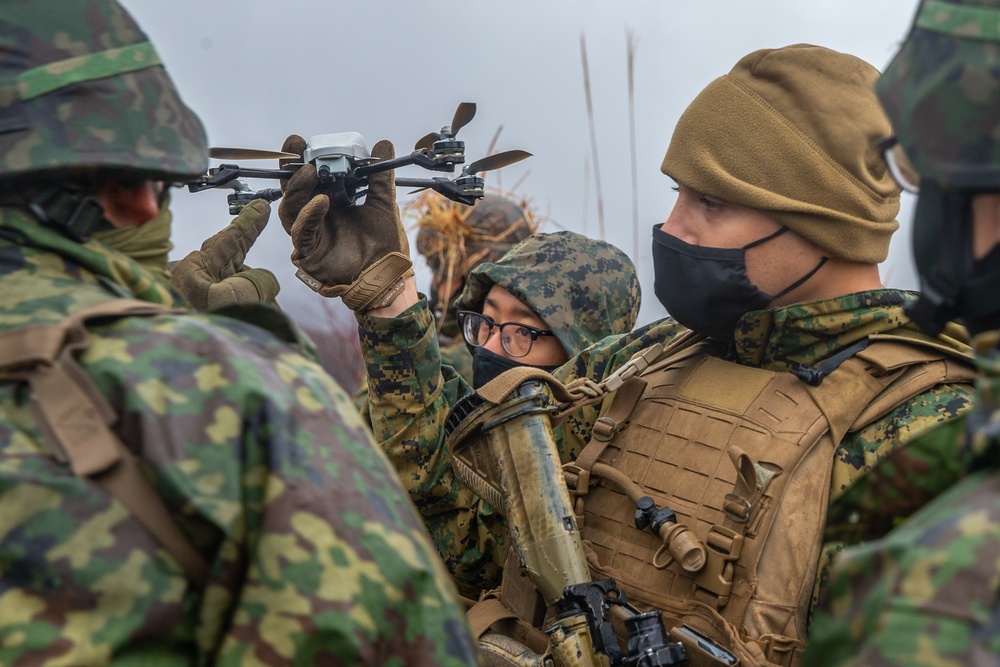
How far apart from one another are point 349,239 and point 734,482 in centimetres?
172

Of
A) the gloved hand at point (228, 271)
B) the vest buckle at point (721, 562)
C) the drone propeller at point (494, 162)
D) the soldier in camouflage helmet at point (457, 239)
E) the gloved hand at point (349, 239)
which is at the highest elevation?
the drone propeller at point (494, 162)

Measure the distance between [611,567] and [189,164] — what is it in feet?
5.27

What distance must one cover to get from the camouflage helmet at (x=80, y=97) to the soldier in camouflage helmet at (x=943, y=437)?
46.8 inches

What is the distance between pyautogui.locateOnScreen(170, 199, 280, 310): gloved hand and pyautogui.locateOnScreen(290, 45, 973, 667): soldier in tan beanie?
5.48ft

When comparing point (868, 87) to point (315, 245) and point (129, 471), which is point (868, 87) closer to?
point (315, 245)

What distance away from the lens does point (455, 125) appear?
3.71m

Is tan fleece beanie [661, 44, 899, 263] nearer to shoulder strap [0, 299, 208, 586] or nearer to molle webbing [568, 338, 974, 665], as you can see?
molle webbing [568, 338, 974, 665]

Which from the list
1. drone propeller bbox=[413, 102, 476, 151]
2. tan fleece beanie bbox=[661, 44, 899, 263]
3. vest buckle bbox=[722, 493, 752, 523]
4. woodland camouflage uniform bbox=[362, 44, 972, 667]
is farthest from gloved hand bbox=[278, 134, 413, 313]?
vest buckle bbox=[722, 493, 752, 523]

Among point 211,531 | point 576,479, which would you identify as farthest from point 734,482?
point 211,531

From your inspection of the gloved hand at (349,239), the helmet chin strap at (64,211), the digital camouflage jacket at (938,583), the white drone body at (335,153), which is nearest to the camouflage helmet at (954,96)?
the digital camouflage jacket at (938,583)

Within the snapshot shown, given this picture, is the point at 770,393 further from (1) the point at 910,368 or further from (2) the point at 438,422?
(2) the point at 438,422

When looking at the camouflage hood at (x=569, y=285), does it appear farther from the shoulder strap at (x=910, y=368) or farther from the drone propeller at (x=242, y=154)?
the shoulder strap at (x=910, y=368)

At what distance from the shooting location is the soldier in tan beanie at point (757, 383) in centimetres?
264

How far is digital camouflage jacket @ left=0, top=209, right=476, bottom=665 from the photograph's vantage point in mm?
1465
